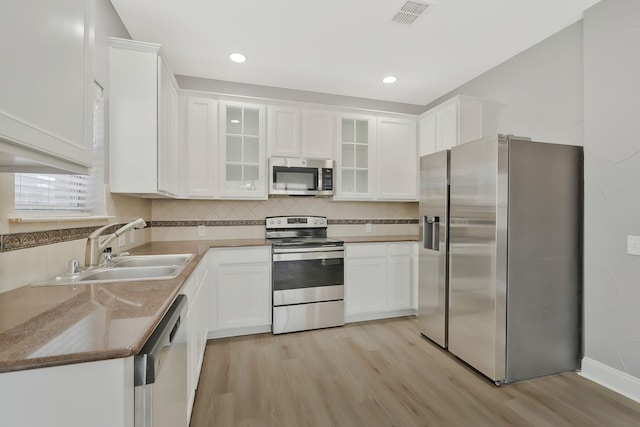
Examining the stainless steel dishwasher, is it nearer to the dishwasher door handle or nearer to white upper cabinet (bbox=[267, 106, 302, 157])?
the dishwasher door handle

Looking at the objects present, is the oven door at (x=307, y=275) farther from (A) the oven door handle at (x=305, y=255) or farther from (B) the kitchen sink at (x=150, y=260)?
(B) the kitchen sink at (x=150, y=260)

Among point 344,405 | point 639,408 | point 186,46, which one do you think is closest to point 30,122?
point 344,405

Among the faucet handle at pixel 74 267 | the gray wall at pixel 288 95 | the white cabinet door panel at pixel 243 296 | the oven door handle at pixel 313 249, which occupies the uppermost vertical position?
the gray wall at pixel 288 95

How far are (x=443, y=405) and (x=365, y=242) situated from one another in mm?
1679

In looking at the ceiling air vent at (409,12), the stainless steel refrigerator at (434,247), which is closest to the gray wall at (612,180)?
the stainless steel refrigerator at (434,247)

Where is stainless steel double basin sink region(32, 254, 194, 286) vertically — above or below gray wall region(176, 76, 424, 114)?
below

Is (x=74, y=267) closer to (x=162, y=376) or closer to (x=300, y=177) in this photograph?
(x=162, y=376)

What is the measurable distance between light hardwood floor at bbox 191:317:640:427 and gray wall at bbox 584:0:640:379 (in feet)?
1.30

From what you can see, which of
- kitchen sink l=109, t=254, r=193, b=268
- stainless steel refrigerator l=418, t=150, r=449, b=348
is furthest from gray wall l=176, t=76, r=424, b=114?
kitchen sink l=109, t=254, r=193, b=268

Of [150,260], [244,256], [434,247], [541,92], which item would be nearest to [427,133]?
[541,92]

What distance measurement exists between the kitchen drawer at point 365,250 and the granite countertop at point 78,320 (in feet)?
6.85

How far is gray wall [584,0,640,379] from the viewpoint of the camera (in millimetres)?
1919

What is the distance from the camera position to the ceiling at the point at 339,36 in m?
2.10

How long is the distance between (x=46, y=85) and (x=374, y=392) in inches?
90.4
